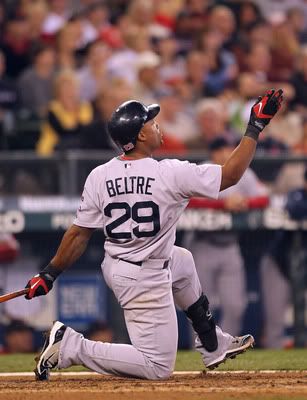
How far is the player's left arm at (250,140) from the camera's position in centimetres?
630

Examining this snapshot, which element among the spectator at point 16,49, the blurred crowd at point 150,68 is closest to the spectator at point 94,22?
the blurred crowd at point 150,68

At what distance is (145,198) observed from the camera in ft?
21.2

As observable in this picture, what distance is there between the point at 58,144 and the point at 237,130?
6.93 ft

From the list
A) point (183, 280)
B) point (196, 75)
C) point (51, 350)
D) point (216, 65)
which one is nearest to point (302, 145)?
point (196, 75)

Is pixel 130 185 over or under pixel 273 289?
over

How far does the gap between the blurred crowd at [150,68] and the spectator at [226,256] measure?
762 mm

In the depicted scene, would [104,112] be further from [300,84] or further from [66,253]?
[66,253]

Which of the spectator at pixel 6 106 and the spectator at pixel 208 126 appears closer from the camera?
the spectator at pixel 6 106

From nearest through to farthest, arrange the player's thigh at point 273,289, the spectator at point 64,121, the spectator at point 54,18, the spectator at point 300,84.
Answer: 1. the player's thigh at point 273,289
2. the spectator at point 64,121
3. the spectator at point 54,18
4. the spectator at point 300,84

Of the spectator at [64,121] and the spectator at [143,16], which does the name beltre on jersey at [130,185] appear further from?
the spectator at [143,16]

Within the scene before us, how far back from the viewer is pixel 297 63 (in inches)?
578

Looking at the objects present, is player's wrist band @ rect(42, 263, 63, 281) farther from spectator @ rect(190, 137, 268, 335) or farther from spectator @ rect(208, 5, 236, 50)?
spectator @ rect(208, 5, 236, 50)

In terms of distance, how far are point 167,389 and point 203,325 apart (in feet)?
3.19

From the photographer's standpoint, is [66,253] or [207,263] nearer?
[66,253]
